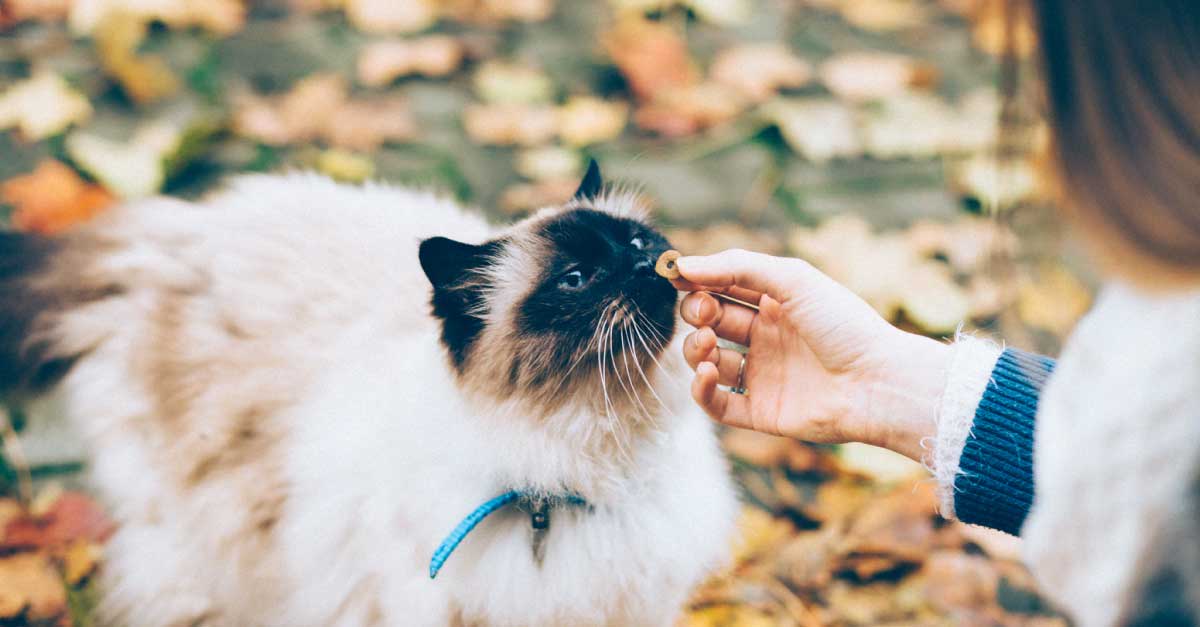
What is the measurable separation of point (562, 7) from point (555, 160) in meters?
0.95

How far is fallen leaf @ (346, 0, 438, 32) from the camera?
3.43 m

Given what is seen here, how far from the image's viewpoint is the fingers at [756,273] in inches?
61.8

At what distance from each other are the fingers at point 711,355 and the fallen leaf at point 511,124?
5.16 ft

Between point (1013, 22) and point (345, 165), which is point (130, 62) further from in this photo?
point (1013, 22)

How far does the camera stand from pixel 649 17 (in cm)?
354

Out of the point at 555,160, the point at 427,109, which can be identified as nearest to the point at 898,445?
the point at 555,160

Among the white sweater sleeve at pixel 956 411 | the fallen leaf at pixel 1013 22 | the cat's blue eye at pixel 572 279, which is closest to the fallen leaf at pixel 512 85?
the cat's blue eye at pixel 572 279

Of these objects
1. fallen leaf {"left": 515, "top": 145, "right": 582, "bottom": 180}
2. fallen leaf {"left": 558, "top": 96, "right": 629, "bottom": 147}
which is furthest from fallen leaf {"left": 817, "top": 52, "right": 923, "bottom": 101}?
fallen leaf {"left": 515, "top": 145, "right": 582, "bottom": 180}

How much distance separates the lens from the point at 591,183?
182 centimetres

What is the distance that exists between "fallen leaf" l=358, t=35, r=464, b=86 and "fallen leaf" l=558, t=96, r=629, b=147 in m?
0.50

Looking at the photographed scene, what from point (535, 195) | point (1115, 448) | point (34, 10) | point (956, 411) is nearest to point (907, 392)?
point (956, 411)

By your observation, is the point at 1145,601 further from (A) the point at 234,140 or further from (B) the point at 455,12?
(B) the point at 455,12

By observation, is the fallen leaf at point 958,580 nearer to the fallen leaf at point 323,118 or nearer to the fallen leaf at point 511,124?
the fallen leaf at point 511,124

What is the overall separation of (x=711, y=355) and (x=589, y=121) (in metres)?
1.72
